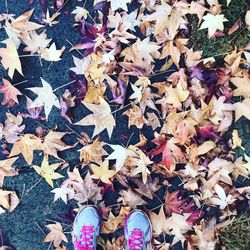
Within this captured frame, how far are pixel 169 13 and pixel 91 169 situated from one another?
854 mm

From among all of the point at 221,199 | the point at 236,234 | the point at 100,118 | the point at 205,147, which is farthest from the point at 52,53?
the point at 236,234

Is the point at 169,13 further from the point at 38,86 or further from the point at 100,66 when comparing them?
the point at 38,86

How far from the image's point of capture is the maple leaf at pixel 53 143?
241 cm

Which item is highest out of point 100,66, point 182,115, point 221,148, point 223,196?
point 100,66

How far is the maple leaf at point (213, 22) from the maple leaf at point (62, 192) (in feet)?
3.44

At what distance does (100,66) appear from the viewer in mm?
2324

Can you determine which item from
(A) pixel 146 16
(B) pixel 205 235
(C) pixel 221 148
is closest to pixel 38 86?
(A) pixel 146 16

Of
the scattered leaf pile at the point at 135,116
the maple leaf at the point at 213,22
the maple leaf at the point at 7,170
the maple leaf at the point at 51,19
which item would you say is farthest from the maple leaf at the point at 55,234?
the maple leaf at the point at 213,22

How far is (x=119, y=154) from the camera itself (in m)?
2.37

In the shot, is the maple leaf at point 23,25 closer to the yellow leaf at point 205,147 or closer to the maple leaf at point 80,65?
the maple leaf at point 80,65

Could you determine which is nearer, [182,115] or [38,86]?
[182,115]

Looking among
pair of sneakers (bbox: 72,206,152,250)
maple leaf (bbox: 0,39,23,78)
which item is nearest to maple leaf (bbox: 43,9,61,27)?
maple leaf (bbox: 0,39,23,78)

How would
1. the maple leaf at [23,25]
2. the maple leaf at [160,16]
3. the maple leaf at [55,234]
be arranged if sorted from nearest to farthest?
the maple leaf at [160,16], the maple leaf at [23,25], the maple leaf at [55,234]

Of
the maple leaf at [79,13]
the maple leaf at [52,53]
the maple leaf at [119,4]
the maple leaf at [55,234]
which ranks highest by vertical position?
the maple leaf at [119,4]
